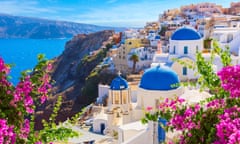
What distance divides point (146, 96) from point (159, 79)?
0.89 meters

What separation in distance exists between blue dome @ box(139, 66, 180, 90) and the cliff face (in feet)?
66.4

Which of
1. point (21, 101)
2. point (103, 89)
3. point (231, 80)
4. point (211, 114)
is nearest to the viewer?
point (21, 101)

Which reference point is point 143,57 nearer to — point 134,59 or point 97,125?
point 134,59

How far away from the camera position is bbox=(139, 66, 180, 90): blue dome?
51.6 ft

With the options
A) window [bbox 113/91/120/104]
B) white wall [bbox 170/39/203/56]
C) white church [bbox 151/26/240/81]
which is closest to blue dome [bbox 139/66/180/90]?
window [bbox 113/91/120/104]

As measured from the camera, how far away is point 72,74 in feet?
219

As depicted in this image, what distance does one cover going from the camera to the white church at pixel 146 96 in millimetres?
14164

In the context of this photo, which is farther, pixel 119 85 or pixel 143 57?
pixel 143 57

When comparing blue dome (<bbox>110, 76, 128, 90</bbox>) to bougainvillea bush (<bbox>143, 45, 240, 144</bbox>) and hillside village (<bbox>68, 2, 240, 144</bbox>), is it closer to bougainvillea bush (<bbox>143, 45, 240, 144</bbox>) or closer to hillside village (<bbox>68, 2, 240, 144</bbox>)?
hillside village (<bbox>68, 2, 240, 144</bbox>)

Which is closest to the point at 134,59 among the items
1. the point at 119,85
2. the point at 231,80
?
the point at 119,85

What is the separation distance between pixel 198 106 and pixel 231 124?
2.82 feet

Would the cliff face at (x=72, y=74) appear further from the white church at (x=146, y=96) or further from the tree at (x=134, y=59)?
the white church at (x=146, y=96)

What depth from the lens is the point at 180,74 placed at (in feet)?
72.5

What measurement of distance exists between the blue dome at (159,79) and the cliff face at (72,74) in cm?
2024
